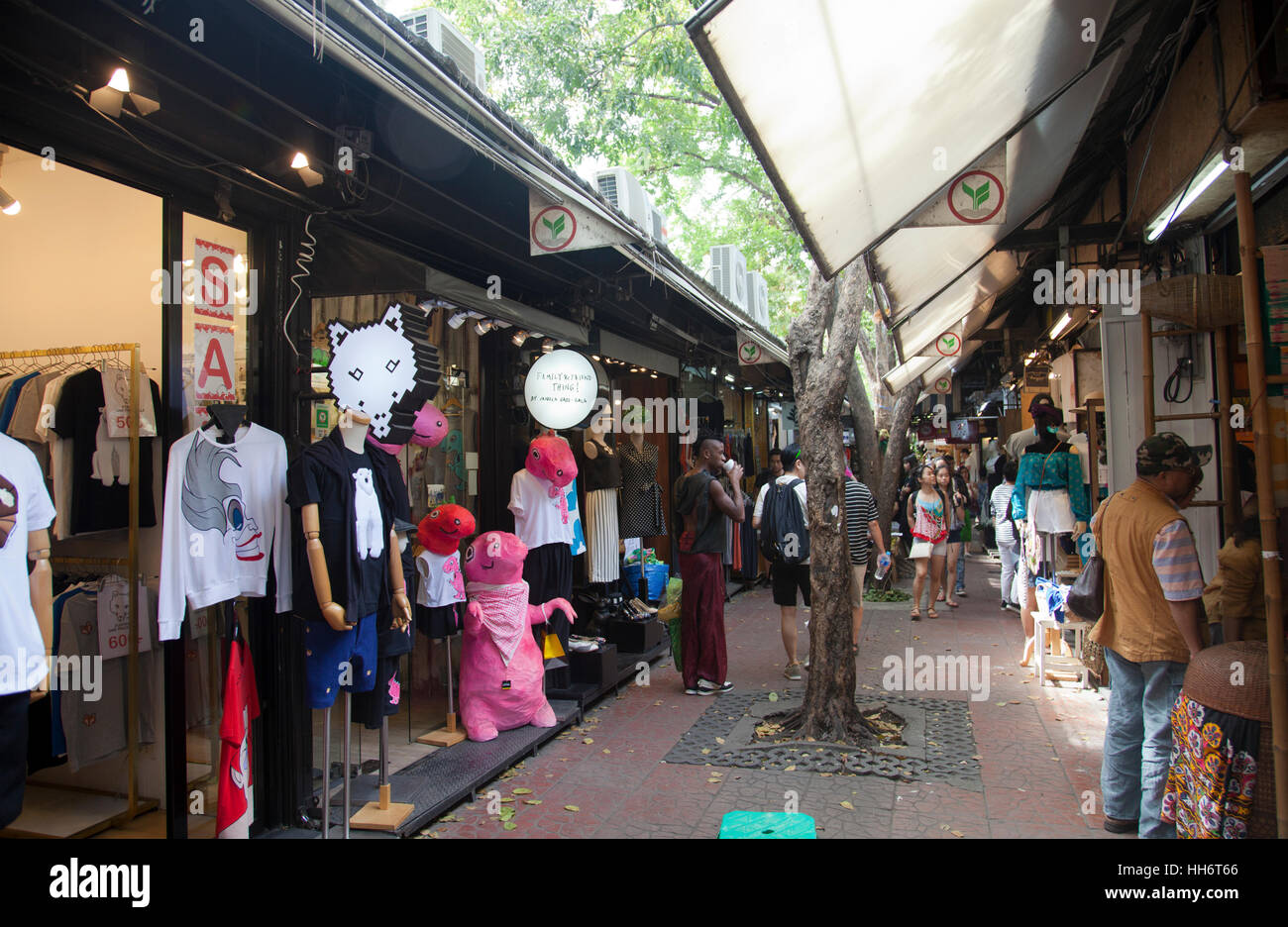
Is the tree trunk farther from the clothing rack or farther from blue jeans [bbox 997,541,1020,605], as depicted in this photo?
blue jeans [bbox 997,541,1020,605]

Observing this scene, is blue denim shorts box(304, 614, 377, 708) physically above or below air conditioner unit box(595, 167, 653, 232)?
below

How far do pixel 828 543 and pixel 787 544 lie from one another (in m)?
1.61

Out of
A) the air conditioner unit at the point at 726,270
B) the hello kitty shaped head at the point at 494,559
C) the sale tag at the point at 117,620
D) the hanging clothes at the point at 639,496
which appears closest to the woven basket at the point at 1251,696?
the hello kitty shaped head at the point at 494,559

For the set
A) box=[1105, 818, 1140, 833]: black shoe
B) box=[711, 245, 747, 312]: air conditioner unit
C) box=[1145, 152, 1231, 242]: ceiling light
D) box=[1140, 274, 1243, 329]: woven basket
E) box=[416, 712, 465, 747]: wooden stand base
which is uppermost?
box=[711, 245, 747, 312]: air conditioner unit

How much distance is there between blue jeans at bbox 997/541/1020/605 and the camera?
10.3m

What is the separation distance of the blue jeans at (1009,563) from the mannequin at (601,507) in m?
5.20

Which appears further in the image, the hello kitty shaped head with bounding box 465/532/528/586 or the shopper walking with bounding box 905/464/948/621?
the shopper walking with bounding box 905/464/948/621

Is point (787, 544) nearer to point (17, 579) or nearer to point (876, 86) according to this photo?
point (876, 86)

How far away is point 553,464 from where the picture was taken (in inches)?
248

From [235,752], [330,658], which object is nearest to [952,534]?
[330,658]

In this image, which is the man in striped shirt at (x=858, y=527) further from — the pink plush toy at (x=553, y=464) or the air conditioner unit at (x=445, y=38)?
the air conditioner unit at (x=445, y=38)

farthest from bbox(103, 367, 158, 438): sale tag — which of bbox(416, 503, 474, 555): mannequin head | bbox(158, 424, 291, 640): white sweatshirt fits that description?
bbox(416, 503, 474, 555): mannequin head

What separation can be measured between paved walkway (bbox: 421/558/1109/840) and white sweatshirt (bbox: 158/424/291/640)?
70.5 inches

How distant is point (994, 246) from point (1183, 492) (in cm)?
317
